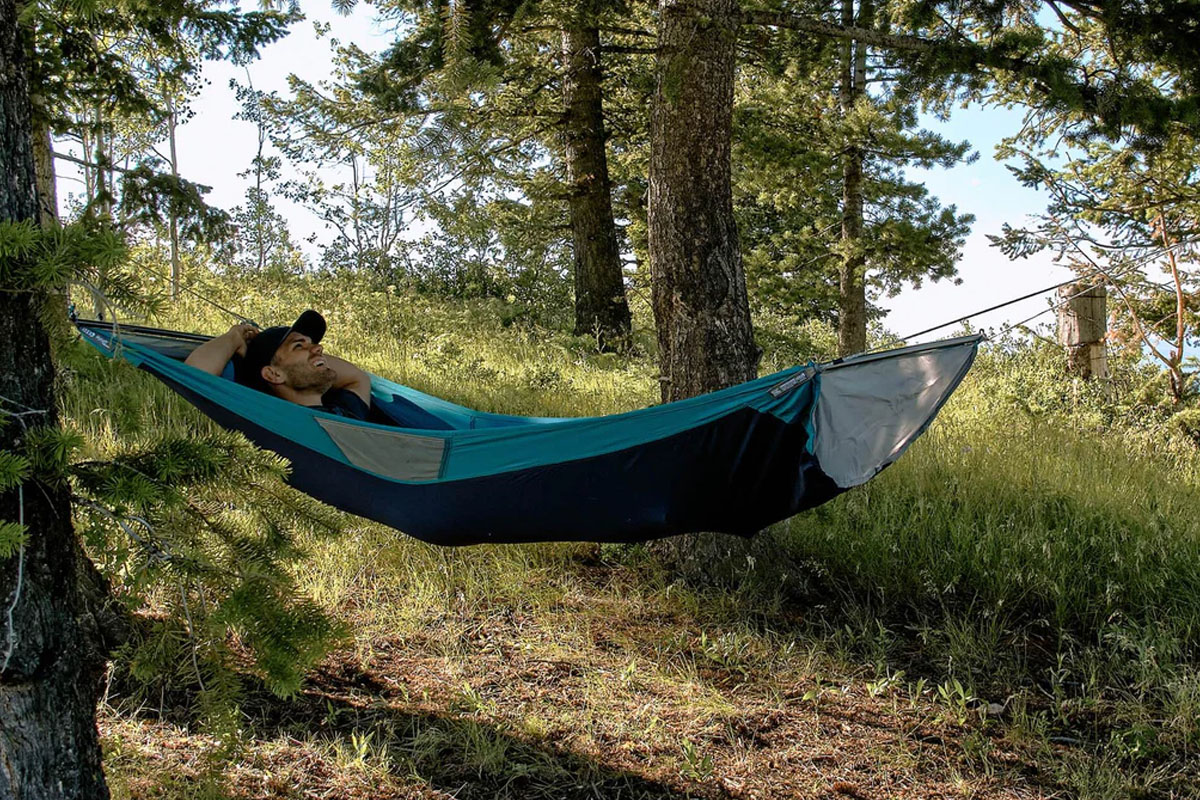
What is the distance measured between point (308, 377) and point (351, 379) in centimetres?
23

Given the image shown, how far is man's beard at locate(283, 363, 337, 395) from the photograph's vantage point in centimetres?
306

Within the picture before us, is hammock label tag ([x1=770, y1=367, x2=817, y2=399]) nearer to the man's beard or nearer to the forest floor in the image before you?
the forest floor

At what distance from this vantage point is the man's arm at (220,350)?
2801mm

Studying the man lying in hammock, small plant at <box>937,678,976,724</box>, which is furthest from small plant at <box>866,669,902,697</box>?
the man lying in hammock

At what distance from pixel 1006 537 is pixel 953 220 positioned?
3916 mm

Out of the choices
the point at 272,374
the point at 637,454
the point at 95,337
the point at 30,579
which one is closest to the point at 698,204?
the point at 637,454

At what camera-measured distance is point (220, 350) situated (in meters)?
2.87

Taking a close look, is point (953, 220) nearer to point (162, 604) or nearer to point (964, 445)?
point (964, 445)

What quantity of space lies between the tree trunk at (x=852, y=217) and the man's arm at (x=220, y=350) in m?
4.50

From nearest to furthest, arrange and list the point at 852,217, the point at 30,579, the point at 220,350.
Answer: the point at 30,579 → the point at 220,350 → the point at 852,217

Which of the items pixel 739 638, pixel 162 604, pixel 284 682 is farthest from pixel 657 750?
pixel 162 604

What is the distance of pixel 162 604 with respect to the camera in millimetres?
2979

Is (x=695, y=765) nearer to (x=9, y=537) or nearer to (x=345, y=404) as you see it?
(x=9, y=537)

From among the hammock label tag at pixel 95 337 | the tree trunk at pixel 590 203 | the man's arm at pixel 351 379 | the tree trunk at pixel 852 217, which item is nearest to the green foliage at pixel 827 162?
the tree trunk at pixel 852 217
